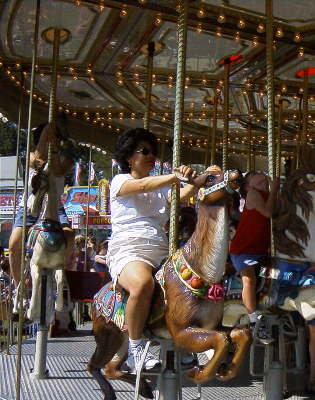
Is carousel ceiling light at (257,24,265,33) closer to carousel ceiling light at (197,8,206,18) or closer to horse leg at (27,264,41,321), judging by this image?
carousel ceiling light at (197,8,206,18)

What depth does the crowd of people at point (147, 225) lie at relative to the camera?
3789 mm

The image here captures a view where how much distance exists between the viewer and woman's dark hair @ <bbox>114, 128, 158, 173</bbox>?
164 inches

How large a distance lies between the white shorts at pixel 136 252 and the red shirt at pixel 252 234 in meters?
0.87

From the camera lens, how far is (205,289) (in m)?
3.57

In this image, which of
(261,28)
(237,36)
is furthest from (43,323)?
(261,28)

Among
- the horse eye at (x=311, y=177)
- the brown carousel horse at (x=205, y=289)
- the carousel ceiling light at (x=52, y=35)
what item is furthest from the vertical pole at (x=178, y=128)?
the carousel ceiling light at (x=52, y=35)

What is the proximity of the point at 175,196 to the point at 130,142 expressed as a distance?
0.49 metres

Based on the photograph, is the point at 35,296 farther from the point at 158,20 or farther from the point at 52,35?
the point at 158,20

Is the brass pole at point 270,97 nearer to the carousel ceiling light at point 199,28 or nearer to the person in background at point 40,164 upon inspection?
the carousel ceiling light at point 199,28

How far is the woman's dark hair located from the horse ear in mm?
1064

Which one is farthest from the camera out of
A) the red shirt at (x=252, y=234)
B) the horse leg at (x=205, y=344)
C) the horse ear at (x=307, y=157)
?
the red shirt at (x=252, y=234)

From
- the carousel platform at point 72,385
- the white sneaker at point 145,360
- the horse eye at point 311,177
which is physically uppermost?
the horse eye at point 311,177

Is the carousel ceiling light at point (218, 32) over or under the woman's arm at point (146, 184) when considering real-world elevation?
over

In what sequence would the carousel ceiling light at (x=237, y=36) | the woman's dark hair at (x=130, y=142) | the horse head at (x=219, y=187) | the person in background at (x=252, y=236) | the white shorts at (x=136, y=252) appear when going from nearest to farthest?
the horse head at (x=219, y=187)
the white shorts at (x=136, y=252)
the woman's dark hair at (x=130, y=142)
the person in background at (x=252, y=236)
the carousel ceiling light at (x=237, y=36)
